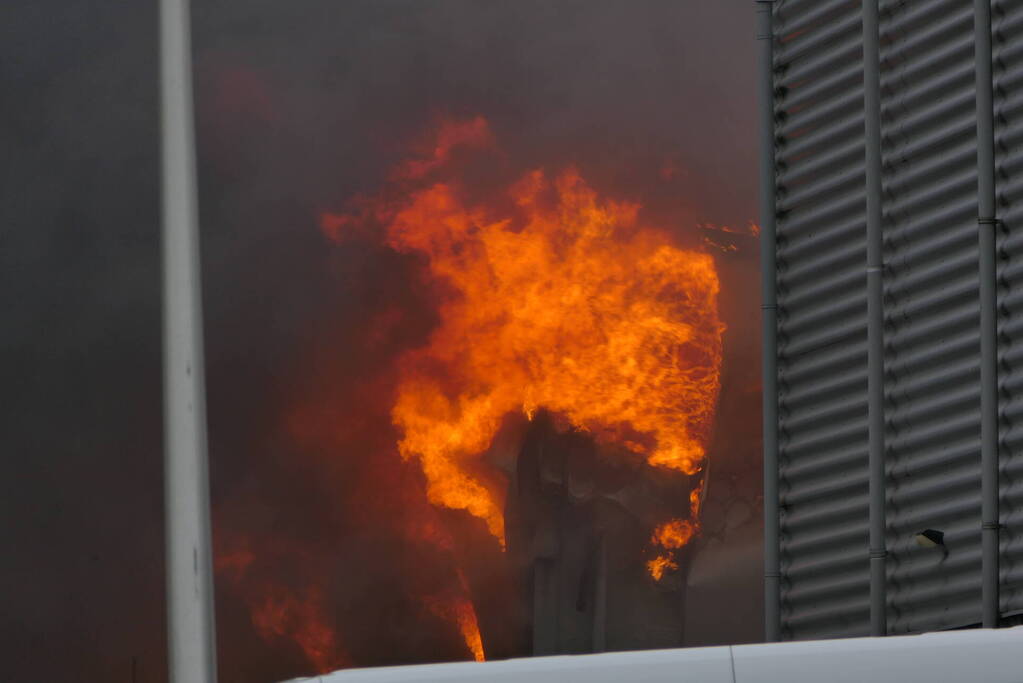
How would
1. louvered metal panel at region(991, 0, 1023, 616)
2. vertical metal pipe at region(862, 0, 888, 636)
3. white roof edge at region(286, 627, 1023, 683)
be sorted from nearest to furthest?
white roof edge at region(286, 627, 1023, 683) < louvered metal panel at region(991, 0, 1023, 616) < vertical metal pipe at region(862, 0, 888, 636)

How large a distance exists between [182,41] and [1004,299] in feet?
29.7

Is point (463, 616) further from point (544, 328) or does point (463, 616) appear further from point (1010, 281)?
point (1010, 281)

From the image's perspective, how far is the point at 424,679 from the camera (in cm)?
730

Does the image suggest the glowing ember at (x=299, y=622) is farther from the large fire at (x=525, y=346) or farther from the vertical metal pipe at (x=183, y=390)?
the vertical metal pipe at (x=183, y=390)

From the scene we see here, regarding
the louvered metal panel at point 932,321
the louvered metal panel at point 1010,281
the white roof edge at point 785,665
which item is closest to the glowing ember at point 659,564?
the louvered metal panel at point 932,321

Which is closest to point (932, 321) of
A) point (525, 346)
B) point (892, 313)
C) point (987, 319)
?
point (892, 313)

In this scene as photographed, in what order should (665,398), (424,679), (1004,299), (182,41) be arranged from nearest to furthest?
(424,679) < (182,41) < (1004,299) < (665,398)

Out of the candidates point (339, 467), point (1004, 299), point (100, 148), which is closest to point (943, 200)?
point (1004, 299)

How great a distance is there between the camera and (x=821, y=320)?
1700 cm

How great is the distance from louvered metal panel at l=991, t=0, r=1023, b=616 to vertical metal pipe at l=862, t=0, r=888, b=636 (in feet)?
4.83

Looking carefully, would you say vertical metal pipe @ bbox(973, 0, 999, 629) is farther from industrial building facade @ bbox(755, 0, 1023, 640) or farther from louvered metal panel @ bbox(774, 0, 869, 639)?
louvered metal panel @ bbox(774, 0, 869, 639)

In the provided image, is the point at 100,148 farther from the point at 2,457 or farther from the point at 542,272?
the point at 542,272

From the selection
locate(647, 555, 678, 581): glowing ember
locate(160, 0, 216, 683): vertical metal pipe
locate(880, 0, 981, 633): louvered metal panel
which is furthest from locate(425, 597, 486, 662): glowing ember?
locate(160, 0, 216, 683): vertical metal pipe

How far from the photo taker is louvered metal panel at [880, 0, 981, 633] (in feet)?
49.3
